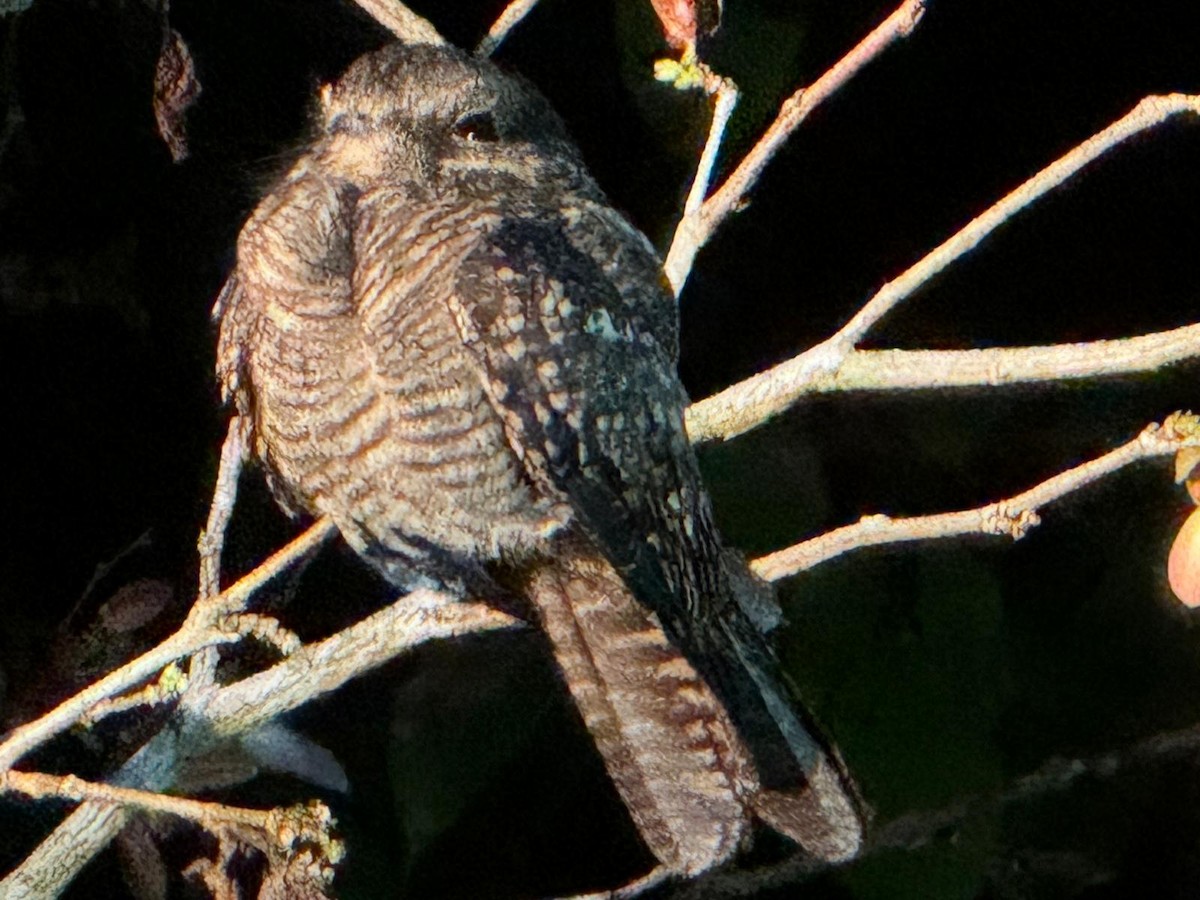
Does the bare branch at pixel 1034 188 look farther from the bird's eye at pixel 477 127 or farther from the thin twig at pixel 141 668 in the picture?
the thin twig at pixel 141 668

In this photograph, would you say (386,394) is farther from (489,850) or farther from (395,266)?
(489,850)

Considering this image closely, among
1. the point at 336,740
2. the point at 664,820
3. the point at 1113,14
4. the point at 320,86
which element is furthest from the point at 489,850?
the point at 1113,14

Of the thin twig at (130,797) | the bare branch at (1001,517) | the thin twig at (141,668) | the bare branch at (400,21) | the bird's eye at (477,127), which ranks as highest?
the bare branch at (400,21)

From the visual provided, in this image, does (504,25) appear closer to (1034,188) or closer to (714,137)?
(714,137)

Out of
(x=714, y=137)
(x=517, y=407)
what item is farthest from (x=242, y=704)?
(x=714, y=137)

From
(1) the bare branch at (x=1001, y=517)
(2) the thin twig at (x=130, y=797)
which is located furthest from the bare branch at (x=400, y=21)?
(2) the thin twig at (x=130, y=797)
